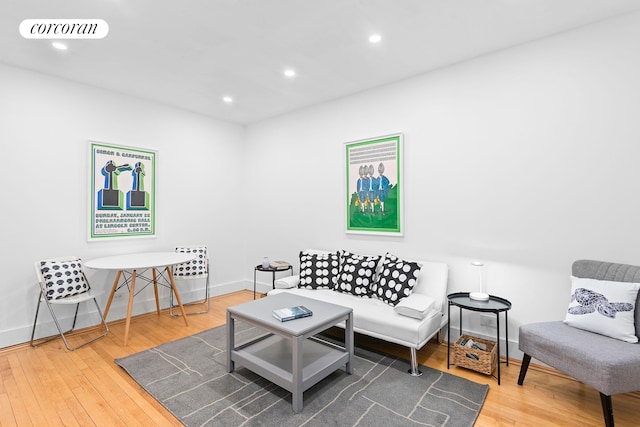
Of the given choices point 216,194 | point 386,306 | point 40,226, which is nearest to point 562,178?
point 386,306

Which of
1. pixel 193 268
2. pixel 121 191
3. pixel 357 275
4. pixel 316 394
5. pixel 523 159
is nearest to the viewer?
pixel 316 394

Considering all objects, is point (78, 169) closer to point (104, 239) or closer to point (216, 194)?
point (104, 239)

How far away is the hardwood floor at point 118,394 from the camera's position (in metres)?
1.93

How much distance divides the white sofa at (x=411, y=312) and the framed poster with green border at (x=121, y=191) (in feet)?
7.80

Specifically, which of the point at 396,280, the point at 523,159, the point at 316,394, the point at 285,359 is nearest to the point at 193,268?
the point at 285,359

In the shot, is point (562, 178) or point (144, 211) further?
point (144, 211)

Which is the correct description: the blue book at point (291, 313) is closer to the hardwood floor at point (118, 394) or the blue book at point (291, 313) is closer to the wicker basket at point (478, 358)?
the hardwood floor at point (118, 394)

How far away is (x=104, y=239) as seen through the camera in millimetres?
3576

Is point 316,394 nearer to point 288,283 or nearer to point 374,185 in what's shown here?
point 288,283

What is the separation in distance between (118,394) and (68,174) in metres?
2.44

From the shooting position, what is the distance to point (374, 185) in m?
3.52

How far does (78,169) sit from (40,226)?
27.6 inches
